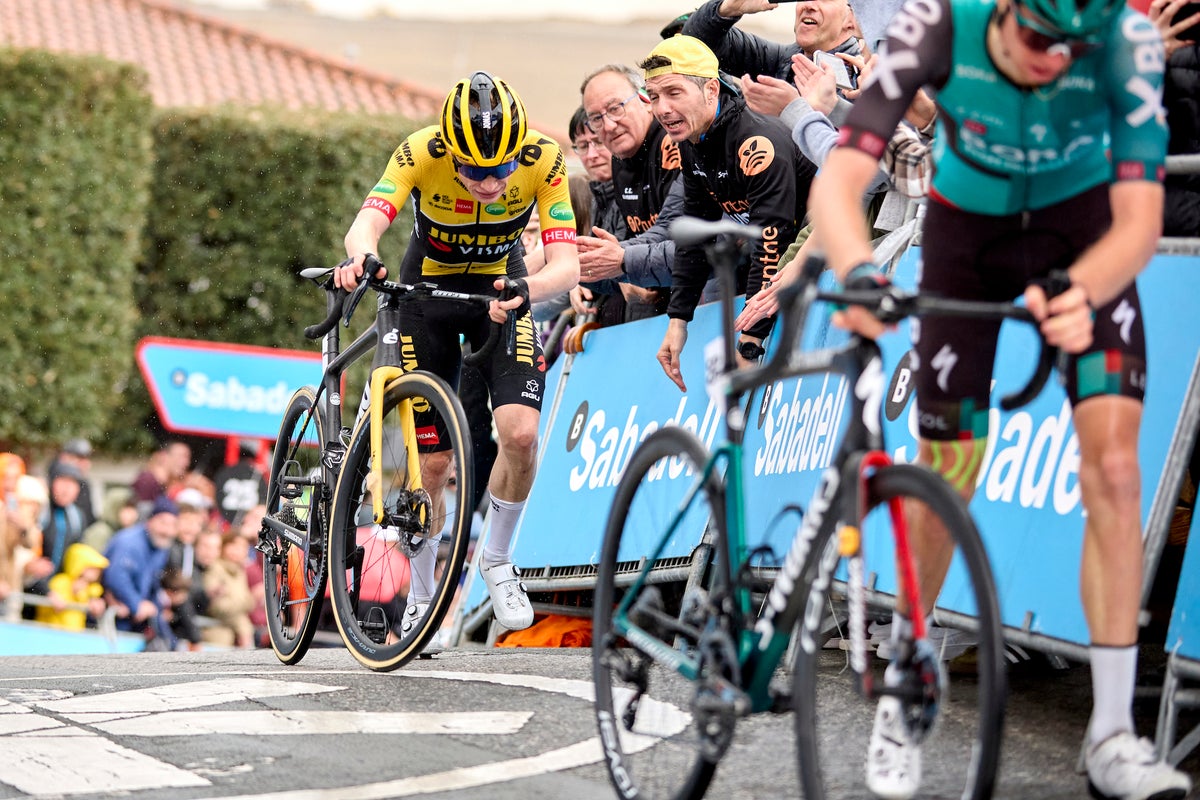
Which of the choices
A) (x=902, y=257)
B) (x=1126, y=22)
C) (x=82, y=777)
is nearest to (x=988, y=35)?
(x=1126, y=22)

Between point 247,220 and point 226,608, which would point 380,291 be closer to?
point 226,608

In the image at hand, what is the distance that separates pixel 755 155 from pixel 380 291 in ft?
6.20

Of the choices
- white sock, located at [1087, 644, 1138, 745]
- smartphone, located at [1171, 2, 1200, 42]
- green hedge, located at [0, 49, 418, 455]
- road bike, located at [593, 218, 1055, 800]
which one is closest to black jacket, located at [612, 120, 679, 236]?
smartphone, located at [1171, 2, 1200, 42]

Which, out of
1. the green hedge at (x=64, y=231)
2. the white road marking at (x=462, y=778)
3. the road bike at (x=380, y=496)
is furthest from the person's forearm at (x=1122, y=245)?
the green hedge at (x=64, y=231)

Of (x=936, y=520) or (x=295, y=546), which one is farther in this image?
(x=295, y=546)

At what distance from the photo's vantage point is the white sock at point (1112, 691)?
3910mm

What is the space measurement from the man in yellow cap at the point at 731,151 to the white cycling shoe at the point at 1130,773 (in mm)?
3656

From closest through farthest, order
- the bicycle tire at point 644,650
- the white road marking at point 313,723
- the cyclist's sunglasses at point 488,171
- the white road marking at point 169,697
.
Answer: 1. the bicycle tire at point 644,650
2. the white road marking at point 313,723
3. the white road marking at point 169,697
4. the cyclist's sunglasses at point 488,171

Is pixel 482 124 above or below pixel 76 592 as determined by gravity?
above

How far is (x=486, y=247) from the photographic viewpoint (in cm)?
761

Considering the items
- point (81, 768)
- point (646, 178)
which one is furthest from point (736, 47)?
point (81, 768)

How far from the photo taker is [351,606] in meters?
6.78

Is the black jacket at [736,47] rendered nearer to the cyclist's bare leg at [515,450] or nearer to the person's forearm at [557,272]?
the person's forearm at [557,272]

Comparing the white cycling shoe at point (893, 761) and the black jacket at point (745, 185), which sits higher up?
the black jacket at point (745, 185)
